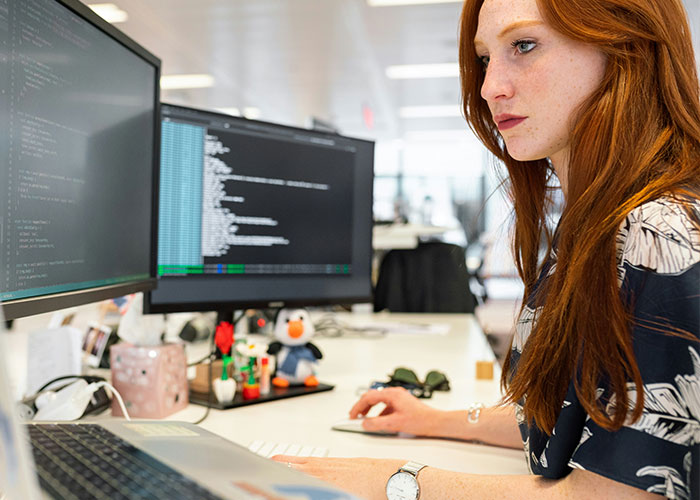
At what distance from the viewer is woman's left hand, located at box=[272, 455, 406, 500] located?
2.21 ft

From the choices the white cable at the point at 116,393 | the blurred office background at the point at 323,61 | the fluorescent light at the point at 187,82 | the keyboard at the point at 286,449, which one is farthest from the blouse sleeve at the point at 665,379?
the fluorescent light at the point at 187,82

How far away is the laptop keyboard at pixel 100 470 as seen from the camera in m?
0.41

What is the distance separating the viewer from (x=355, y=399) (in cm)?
116

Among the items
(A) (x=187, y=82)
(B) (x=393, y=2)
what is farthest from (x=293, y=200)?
(A) (x=187, y=82)

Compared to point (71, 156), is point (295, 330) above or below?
below

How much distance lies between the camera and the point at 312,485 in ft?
1.37

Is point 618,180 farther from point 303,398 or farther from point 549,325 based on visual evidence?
point 303,398

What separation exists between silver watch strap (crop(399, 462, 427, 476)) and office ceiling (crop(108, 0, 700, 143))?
433cm

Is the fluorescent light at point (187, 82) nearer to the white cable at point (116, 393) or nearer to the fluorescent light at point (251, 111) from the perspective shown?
the fluorescent light at point (251, 111)

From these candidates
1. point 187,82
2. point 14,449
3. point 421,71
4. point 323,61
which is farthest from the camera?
point 187,82

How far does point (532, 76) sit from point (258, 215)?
68 cm

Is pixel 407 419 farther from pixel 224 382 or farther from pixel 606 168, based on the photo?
pixel 606 168

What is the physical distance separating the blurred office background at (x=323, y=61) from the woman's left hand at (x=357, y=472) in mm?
1732

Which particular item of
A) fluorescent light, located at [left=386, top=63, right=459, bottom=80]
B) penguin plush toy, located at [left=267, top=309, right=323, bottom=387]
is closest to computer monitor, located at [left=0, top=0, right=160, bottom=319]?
penguin plush toy, located at [left=267, top=309, right=323, bottom=387]
